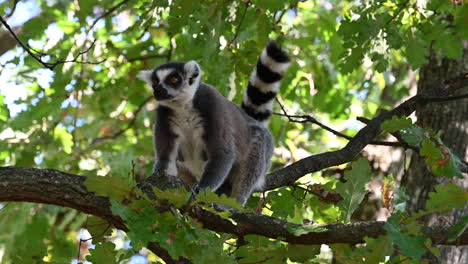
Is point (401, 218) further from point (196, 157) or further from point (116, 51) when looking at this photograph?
point (116, 51)

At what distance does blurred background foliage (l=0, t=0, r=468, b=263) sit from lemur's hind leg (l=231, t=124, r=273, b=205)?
291mm

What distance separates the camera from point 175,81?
17.0ft

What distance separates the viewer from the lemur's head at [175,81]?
5148 millimetres

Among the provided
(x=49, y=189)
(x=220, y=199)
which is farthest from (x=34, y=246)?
(x=220, y=199)

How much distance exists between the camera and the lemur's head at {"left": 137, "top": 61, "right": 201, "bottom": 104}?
5148 mm

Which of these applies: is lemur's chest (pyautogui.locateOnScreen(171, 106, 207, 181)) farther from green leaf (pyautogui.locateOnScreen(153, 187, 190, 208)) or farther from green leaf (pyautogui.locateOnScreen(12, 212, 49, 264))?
green leaf (pyautogui.locateOnScreen(153, 187, 190, 208))

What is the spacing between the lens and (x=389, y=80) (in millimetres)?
8398

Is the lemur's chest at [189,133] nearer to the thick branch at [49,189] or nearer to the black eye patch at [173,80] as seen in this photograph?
the black eye patch at [173,80]

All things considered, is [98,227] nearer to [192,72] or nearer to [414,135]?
[414,135]

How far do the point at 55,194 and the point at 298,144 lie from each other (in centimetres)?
623

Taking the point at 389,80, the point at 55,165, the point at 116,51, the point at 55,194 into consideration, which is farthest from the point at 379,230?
the point at 389,80

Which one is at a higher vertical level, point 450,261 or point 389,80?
point 389,80

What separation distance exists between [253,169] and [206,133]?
0.57m

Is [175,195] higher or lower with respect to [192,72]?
lower
